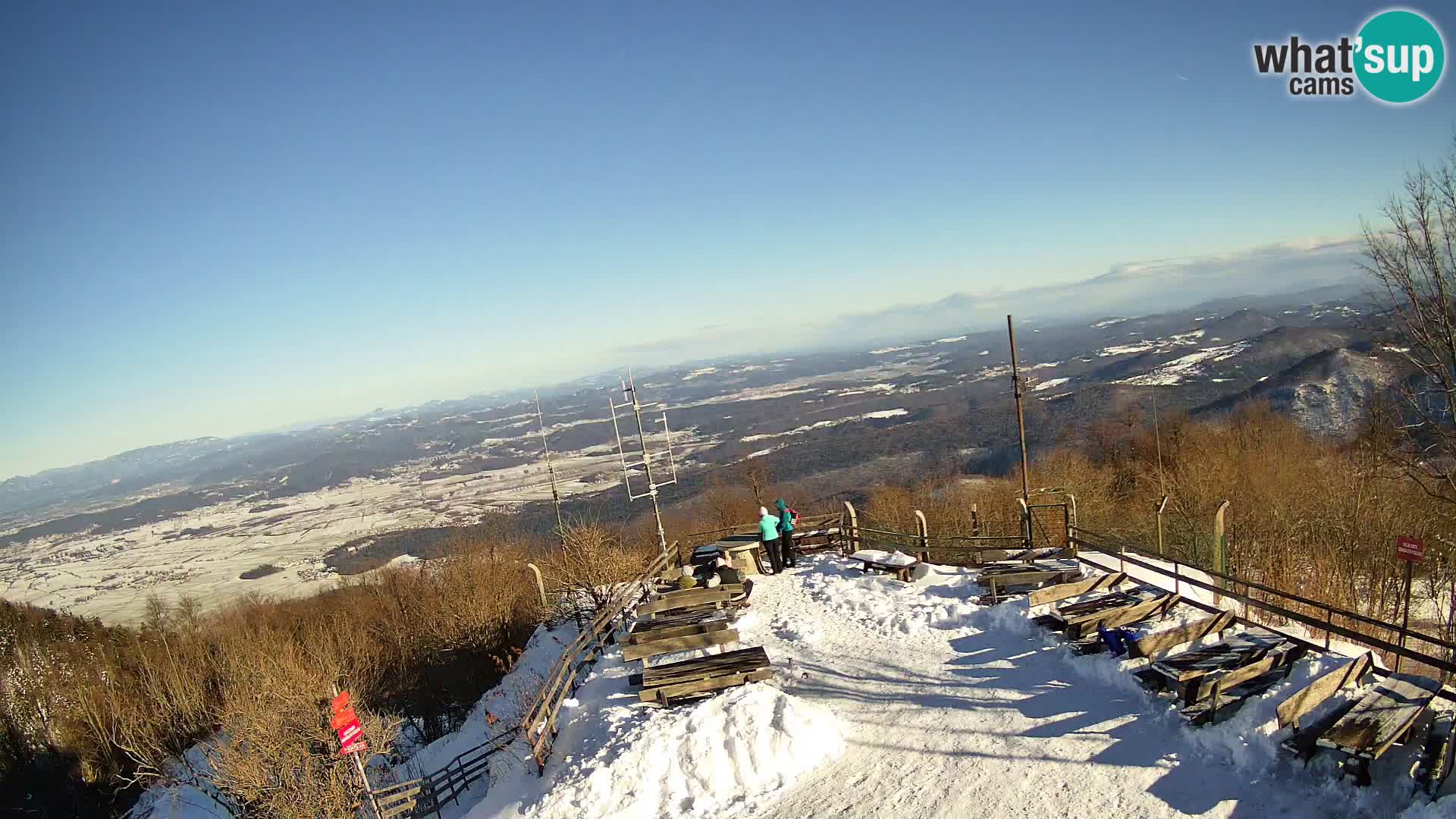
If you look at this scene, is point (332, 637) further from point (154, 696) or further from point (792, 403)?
point (792, 403)

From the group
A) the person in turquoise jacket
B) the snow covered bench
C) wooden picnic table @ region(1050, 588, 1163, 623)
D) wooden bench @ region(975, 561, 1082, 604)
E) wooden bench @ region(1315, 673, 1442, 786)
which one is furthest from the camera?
the person in turquoise jacket

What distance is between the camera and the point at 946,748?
32.1 ft

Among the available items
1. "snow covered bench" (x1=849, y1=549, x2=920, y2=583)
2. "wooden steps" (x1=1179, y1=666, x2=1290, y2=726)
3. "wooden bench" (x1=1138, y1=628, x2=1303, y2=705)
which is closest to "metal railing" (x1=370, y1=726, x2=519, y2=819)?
"snow covered bench" (x1=849, y1=549, x2=920, y2=583)

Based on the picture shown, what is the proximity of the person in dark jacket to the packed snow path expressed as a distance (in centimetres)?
565

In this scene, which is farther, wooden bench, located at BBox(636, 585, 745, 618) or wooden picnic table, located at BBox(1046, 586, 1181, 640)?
wooden bench, located at BBox(636, 585, 745, 618)

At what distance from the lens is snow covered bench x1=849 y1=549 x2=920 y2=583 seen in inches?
688

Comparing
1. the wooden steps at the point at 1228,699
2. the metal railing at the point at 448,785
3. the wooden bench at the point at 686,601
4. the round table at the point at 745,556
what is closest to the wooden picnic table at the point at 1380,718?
the wooden steps at the point at 1228,699

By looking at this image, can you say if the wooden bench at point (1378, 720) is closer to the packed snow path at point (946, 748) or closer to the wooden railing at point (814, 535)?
the packed snow path at point (946, 748)

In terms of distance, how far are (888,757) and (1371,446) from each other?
2656 centimetres

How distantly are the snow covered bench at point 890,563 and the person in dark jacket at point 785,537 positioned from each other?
5.96 ft

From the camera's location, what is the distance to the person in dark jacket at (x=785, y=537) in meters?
20.1

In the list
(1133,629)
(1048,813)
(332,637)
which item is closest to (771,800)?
(1048,813)

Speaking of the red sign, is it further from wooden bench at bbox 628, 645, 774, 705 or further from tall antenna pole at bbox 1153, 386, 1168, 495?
tall antenna pole at bbox 1153, 386, 1168, 495

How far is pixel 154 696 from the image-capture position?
2789 cm
